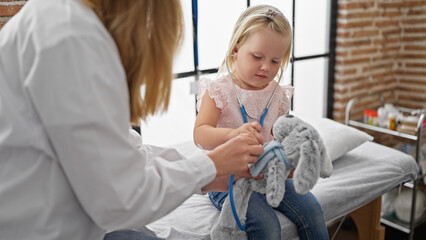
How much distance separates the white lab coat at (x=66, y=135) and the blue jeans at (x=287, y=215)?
54 cm

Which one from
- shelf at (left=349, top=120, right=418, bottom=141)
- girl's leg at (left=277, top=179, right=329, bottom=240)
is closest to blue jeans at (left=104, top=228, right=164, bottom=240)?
girl's leg at (left=277, top=179, right=329, bottom=240)

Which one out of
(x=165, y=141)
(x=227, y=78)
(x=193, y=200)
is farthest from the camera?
(x=165, y=141)

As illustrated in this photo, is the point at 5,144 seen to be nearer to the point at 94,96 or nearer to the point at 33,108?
the point at 33,108

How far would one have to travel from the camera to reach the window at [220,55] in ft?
7.71

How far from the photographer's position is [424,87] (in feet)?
10.2

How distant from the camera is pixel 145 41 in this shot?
33.4 inches

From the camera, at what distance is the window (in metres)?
→ 2.35

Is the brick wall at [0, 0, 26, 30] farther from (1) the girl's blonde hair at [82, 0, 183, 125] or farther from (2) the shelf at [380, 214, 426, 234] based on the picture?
(2) the shelf at [380, 214, 426, 234]

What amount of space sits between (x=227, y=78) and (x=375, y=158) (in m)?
1.05

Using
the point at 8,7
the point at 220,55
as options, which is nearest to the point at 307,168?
the point at 8,7

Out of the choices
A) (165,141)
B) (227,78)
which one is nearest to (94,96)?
A: (227,78)

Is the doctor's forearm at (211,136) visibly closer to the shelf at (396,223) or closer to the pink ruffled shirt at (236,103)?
the pink ruffled shirt at (236,103)

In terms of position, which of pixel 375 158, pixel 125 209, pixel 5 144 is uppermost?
pixel 5 144

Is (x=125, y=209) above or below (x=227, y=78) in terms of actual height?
below
